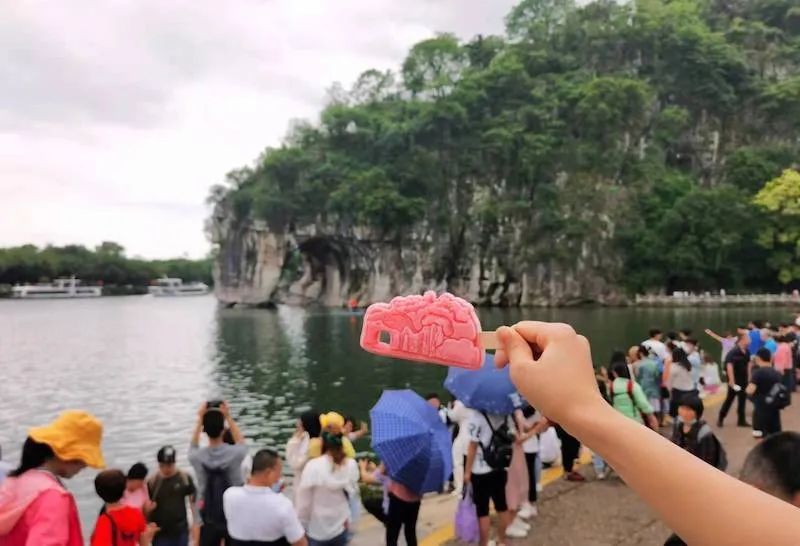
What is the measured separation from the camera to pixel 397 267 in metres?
51.1

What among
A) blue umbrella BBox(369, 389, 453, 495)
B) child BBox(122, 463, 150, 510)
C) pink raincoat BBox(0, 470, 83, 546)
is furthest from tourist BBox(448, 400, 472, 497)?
pink raincoat BBox(0, 470, 83, 546)

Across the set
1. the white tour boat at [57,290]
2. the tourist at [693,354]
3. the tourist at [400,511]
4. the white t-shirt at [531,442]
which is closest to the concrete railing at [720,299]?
the tourist at [693,354]

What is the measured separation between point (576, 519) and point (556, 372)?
5161 millimetres

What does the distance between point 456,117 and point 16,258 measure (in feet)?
217

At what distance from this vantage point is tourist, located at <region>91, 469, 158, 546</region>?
10.8ft

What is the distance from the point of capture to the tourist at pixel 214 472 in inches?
171

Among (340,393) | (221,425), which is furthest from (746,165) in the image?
(221,425)

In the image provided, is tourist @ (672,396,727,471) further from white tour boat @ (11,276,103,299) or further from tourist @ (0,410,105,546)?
white tour boat @ (11,276,103,299)

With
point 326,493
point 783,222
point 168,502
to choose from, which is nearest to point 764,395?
point 326,493

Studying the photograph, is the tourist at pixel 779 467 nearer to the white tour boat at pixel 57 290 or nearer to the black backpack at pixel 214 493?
the black backpack at pixel 214 493

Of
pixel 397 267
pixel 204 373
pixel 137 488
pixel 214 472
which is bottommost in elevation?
pixel 204 373

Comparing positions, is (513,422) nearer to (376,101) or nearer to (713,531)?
(713,531)

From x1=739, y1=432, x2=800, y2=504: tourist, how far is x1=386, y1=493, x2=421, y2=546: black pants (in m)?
2.76

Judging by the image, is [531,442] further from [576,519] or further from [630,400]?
[630,400]
